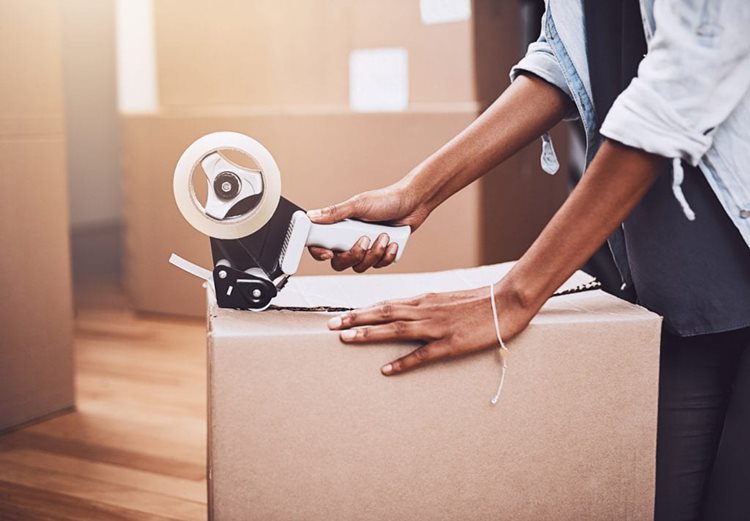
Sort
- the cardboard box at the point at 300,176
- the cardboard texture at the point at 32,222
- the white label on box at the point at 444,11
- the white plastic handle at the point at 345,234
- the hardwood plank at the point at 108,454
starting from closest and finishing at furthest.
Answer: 1. the white plastic handle at the point at 345,234
2. the hardwood plank at the point at 108,454
3. the cardboard texture at the point at 32,222
4. the white label on box at the point at 444,11
5. the cardboard box at the point at 300,176

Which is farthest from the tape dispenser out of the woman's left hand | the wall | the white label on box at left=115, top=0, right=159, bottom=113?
the wall

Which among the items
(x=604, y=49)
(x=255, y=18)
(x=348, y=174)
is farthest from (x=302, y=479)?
(x=255, y=18)

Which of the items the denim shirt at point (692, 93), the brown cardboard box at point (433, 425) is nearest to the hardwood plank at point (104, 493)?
the brown cardboard box at point (433, 425)

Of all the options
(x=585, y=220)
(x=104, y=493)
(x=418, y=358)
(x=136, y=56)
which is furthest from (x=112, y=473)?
(x=136, y=56)

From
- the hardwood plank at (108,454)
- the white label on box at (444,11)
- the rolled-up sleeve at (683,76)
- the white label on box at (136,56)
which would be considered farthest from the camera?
the white label on box at (136,56)

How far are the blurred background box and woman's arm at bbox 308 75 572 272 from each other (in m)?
1.23

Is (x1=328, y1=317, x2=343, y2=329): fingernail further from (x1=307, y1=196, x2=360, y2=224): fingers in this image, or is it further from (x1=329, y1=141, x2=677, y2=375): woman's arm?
(x1=307, y1=196, x2=360, y2=224): fingers

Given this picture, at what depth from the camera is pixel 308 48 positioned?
91.4 inches

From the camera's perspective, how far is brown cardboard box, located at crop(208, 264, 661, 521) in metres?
0.71

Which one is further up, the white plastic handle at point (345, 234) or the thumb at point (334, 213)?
the thumb at point (334, 213)

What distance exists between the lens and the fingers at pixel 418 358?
0.71 meters

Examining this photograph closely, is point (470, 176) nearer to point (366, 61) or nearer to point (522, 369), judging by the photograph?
point (522, 369)

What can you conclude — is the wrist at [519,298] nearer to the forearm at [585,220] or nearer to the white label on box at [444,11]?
the forearm at [585,220]

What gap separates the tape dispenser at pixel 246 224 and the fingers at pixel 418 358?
0.14 m
